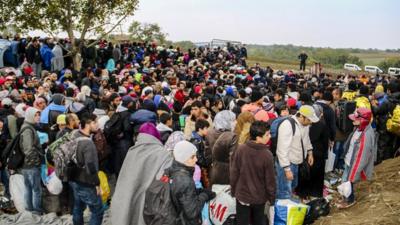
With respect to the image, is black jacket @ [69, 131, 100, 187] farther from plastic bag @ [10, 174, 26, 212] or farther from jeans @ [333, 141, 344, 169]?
jeans @ [333, 141, 344, 169]

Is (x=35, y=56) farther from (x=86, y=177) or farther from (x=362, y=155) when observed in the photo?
(x=362, y=155)

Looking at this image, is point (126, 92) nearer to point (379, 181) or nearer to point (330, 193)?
point (330, 193)

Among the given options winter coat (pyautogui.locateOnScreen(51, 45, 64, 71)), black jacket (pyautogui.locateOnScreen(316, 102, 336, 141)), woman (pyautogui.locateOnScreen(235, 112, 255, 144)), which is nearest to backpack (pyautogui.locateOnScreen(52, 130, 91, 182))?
woman (pyautogui.locateOnScreen(235, 112, 255, 144))

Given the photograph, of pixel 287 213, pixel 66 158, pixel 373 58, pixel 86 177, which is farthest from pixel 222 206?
pixel 373 58

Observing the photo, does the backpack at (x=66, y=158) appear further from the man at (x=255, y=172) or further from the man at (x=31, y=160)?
the man at (x=255, y=172)

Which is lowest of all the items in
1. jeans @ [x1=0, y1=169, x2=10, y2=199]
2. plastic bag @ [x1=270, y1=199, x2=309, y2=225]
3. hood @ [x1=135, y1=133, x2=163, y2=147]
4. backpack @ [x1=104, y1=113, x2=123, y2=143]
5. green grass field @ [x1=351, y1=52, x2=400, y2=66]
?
green grass field @ [x1=351, y1=52, x2=400, y2=66]

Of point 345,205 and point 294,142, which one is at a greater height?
point 294,142

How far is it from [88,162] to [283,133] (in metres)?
2.71

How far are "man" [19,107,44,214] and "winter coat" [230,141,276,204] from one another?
11.9 feet

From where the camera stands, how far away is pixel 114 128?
8.38 meters

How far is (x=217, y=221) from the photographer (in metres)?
6.34

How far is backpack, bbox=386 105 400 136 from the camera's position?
30.6 feet

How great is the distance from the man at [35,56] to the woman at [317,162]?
13.9 m

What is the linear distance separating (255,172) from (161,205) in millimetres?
1161
